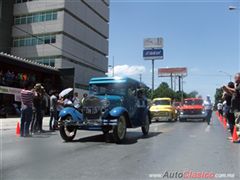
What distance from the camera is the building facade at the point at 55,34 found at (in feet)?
204

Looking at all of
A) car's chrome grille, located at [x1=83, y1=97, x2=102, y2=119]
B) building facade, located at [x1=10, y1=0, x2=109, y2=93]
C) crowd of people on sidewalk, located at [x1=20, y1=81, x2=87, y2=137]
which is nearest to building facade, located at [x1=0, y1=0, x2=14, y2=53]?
building facade, located at [x1=10, y1=0, x2=109, y2=93]

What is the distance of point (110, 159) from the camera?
9195mm

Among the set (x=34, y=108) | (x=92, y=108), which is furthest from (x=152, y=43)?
(x=92, y=108)

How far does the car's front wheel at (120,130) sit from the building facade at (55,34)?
49.0 m

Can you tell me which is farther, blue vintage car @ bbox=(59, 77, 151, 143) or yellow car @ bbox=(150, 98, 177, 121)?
yellow car @ bbox=(150, 98, 177, 121)

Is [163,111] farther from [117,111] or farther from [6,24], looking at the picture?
[6,24]

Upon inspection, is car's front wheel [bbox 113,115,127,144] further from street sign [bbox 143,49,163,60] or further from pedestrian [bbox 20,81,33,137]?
street sign [bbox 143,49,163,60]

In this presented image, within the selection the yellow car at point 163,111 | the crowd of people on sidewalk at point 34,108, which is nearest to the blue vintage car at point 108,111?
the crowd of people on sidewalk at point 34,108

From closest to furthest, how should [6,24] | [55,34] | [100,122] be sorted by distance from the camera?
[100,122]
[55,34]
[6,24]

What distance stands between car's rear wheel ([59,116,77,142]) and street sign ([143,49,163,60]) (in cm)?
6110

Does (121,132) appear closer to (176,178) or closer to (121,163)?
(121,163)

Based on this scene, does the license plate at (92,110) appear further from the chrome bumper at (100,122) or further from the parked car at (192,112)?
the parked car at (192,112)

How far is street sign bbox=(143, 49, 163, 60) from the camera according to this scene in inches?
2918

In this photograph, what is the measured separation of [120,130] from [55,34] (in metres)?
51.9
